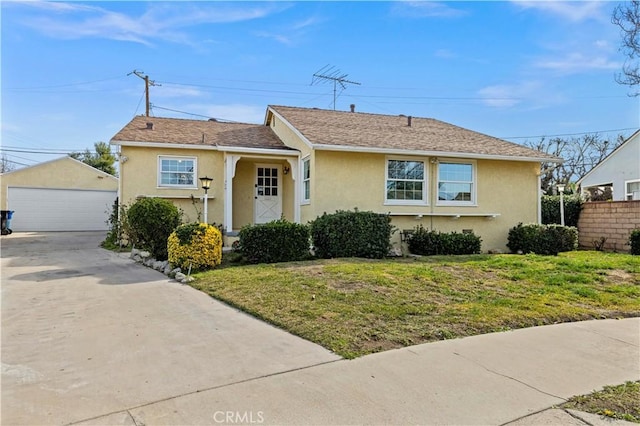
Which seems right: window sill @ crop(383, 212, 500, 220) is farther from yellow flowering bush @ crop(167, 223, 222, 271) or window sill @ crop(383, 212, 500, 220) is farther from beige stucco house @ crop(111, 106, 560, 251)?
yellow flowering bush @ crop(167, 223, 222, 271)

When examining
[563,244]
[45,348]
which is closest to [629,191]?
[563,244]

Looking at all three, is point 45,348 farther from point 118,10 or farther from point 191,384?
point 118,10

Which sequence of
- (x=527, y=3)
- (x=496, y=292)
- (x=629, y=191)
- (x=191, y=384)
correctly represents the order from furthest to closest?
(x=629, y=191) < (x=527, y=3) < (x=496, y=292) < (x=191, y=384)

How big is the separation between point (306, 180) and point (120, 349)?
9134 millimetres

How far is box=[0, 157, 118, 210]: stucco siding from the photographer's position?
21.8 m

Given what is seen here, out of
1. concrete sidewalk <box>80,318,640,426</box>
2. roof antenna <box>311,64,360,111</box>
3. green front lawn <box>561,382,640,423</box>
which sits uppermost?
roof antenna <box>311,64,360,111</box>

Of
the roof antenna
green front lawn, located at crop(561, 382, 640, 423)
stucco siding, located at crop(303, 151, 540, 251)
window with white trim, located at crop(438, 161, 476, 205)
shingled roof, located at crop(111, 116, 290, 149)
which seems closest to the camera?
green front lawn, located at crop(561, 382, 640, 423)

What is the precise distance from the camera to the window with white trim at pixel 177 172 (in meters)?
13.5

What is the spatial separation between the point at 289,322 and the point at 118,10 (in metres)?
7.96

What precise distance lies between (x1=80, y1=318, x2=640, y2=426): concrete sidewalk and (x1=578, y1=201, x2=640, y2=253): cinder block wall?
10.3 metres

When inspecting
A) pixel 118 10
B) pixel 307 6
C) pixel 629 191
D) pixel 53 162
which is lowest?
pixel 629 191

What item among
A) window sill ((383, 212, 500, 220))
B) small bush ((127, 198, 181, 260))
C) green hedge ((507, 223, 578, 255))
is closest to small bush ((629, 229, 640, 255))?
green hedge ((507, 223, 578, 255))

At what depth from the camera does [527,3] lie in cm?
859

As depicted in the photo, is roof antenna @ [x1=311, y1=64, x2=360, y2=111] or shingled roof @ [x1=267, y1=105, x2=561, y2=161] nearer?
shingled roof @ [x1=267, y1=105, x2=561, y2=161]
